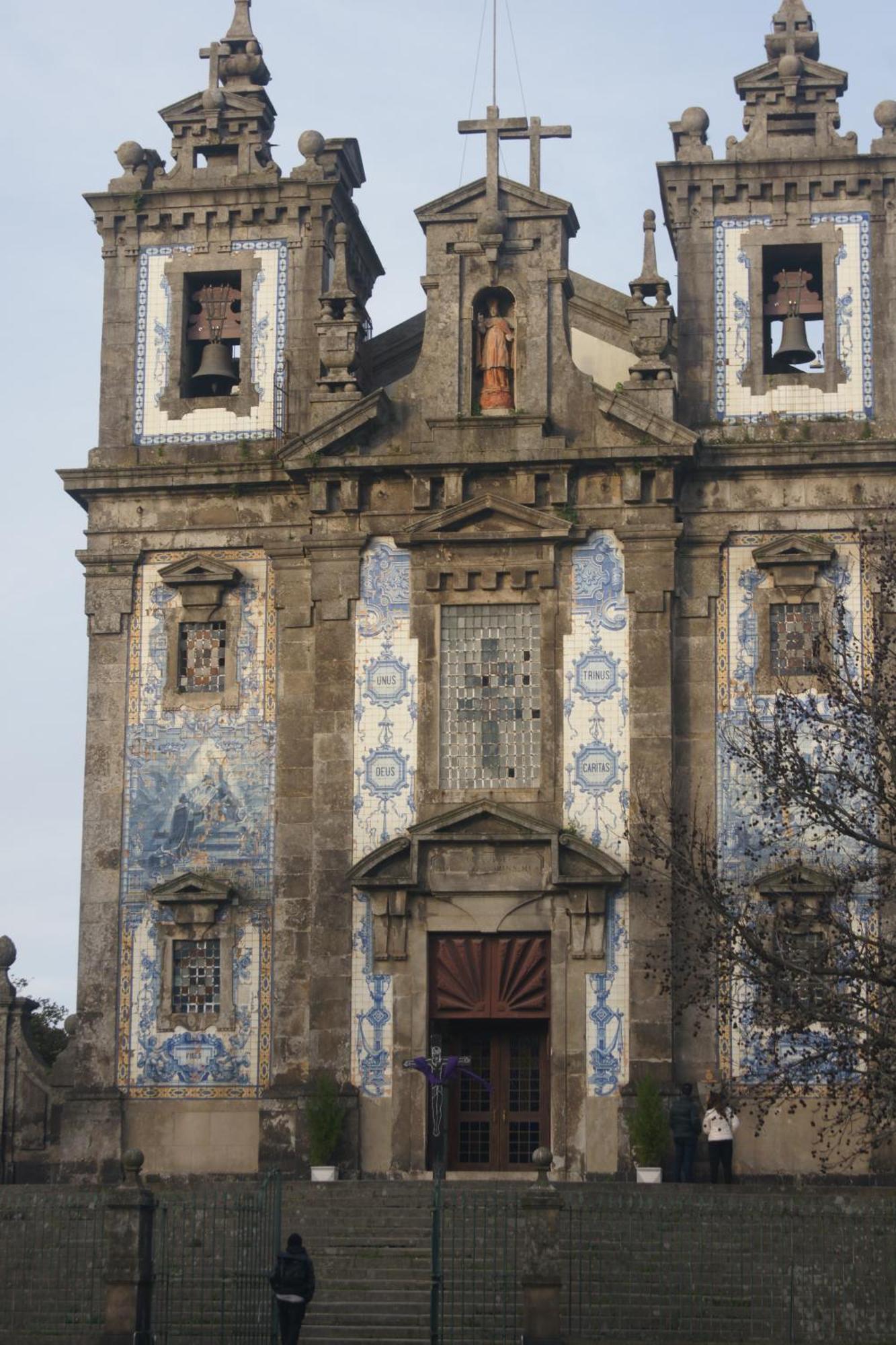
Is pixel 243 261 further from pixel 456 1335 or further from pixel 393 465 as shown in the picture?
pixel 456 1335

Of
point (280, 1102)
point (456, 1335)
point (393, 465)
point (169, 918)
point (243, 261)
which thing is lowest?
point (456, 1335)

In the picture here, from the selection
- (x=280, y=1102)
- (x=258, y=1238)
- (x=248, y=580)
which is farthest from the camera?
(x=248, y=580)

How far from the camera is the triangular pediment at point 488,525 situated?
36.1 m

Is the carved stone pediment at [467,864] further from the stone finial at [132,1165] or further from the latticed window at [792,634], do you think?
the stone finial at [132,1165]

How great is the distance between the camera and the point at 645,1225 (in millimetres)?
28688

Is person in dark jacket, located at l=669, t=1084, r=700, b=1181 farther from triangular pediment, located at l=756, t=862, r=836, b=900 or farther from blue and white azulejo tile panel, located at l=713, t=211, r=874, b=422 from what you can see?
blue and white azulejo tile panel, located at l=713, t=211, r=874, b=422

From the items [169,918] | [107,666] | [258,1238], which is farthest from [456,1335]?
[107,666]

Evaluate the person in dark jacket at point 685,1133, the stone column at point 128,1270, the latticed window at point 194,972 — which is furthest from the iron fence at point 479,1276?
the latticed window at point 194,972

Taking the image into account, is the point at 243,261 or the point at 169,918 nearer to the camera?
the point at 169,918

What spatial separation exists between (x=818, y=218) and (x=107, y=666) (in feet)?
39.4

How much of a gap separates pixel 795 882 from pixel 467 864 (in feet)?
14.3

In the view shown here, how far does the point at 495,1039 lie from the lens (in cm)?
3538

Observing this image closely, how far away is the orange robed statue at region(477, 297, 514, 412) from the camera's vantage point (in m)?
36.9

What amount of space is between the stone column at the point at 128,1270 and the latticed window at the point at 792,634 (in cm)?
1291
